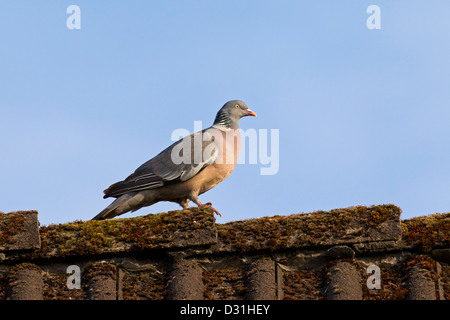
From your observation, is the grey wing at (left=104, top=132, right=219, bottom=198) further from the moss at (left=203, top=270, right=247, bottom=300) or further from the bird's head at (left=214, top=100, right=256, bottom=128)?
the moss at (left=203, top=270, right=247, bottom=300)

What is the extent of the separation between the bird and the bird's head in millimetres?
647

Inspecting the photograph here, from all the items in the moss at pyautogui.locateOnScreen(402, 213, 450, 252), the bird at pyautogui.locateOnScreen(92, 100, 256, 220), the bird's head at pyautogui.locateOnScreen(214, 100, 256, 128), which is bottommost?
the moss at pyautogui.locateOnScreen(402, 213, 450, 252)

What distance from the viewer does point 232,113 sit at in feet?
34.4

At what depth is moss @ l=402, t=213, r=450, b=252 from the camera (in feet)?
19.1

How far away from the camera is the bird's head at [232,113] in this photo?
10.4 meters

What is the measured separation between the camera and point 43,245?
6.10 m

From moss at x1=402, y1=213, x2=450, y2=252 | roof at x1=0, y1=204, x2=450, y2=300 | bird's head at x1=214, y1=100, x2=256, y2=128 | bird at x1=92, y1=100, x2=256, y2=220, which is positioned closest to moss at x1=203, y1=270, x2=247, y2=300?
roof at x1=0, y1=204, x2=450, y2=300

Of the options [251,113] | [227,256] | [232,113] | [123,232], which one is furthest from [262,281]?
[251,113]
